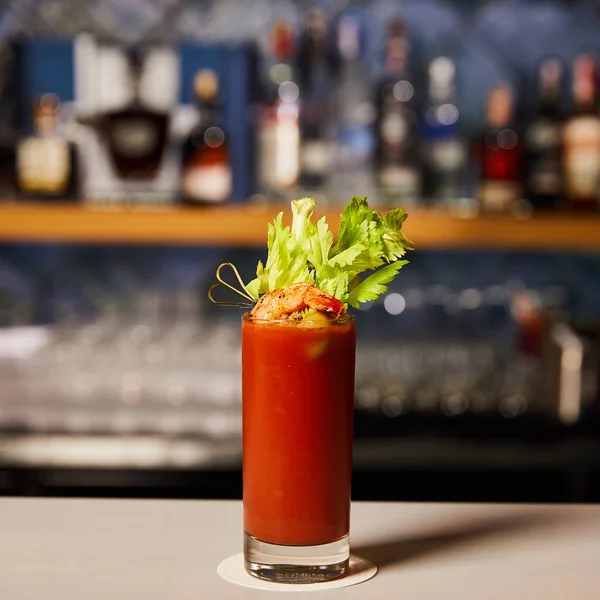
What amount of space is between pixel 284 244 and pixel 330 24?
1.90 metres

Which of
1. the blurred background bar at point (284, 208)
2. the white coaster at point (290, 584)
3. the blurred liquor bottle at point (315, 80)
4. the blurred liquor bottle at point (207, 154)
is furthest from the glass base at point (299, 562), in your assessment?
the blurred liquor bottle at point (315, 80)

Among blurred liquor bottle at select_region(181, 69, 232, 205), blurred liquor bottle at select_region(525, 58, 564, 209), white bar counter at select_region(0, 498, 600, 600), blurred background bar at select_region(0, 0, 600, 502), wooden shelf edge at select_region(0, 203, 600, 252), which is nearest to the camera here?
white bar counter at select_region(0, 498, 600, 600)

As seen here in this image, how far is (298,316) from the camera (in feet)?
2.84

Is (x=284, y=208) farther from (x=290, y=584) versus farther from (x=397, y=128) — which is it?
(x=290, y=584)

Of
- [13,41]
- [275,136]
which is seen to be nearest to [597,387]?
[275,136]

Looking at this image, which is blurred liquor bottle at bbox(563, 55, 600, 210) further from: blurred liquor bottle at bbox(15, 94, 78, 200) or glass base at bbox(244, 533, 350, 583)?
glass base at bbox(244, 533, 350, 583)

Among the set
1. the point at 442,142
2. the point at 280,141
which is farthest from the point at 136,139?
the point at 442,142

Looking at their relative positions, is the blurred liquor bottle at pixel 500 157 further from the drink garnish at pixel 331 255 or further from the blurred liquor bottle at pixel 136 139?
the drink garnish at pixel 331 255

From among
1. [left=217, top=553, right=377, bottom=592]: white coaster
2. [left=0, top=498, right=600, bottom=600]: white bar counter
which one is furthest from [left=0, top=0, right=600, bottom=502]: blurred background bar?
[left=217, top=553, right=377, bottom=592]: white coaster

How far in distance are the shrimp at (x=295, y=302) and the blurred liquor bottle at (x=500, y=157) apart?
63.8 inches

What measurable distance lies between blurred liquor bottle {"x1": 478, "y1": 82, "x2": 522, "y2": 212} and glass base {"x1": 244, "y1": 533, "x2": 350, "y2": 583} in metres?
1.66

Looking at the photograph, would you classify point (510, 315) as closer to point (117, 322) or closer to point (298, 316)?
point (117, 322)

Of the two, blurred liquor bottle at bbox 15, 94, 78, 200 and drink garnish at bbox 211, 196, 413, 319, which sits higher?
blurred liquor bottle at bbox 15, 94, 78, 200

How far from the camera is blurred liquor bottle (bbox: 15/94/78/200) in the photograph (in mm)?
2469
